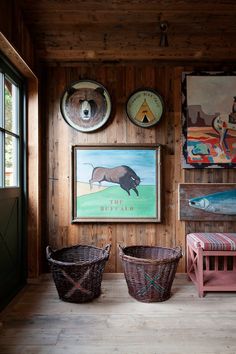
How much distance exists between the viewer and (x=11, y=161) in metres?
2.39

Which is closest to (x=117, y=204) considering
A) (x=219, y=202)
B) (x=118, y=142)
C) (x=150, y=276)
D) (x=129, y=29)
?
(x=118, y=142)

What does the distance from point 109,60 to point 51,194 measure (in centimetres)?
160

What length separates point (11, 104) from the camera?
7.82 ft

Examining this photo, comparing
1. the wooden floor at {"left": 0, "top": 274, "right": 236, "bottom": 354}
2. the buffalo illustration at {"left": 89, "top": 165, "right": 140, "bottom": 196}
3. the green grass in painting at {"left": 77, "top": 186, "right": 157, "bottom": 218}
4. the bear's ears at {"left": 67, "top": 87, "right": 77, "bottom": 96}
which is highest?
the bear's ears at {"left": 67, "top": 87, "right": 77, "bottom": 96}

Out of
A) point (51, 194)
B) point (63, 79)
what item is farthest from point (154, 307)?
point (63, 79)

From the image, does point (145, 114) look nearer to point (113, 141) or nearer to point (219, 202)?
point (113, 141)

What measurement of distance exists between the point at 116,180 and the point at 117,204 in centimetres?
26

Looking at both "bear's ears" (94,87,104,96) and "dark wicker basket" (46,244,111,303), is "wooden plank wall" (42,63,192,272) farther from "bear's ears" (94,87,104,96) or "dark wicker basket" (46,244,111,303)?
"dark wicker basket" (46,244,111,303)

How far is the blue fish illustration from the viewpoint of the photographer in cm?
273

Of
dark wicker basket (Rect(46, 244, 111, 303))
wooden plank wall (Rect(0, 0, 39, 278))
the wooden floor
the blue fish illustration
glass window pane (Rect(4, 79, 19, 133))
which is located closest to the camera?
the wooden floor

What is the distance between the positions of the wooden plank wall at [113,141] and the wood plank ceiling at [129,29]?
6.8 inches

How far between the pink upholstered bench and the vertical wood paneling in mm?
235

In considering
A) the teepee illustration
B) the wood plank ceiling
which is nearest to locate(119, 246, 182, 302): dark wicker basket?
the teepee illustration

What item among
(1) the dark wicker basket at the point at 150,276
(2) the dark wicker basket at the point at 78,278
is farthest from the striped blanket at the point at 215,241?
(2) the dark wicker basket at the point at 78,278
